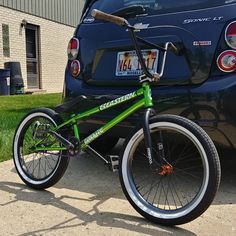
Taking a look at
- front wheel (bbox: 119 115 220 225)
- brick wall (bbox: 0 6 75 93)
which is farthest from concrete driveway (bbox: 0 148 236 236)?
brick wall (bbox: 0 6 75 93)

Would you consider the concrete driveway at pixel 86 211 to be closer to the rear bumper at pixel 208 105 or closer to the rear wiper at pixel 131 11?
the rear bumper at pixel 208 105

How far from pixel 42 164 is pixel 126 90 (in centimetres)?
115

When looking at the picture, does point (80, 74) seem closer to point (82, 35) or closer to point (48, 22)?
point (82, 35)

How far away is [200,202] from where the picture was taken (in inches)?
107

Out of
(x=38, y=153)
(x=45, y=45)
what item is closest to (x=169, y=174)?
(x=38, y=153)

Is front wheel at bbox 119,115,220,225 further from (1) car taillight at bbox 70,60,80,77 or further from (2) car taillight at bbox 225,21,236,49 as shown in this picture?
(1) car taillight at bbox 70,60,80,77

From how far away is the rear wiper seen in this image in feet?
12.0

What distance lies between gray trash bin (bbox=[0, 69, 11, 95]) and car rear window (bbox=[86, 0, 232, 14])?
928cm

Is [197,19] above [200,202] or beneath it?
above

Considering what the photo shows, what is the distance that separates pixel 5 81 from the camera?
1302 centimetres

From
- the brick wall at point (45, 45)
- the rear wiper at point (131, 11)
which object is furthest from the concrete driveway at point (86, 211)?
the brick wall at point (45, 45)

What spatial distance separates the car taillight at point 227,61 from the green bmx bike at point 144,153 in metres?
0.36

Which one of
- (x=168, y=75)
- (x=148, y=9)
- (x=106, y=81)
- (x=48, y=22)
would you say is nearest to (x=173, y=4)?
(x=148, y=9)

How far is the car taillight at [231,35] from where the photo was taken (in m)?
3.13
